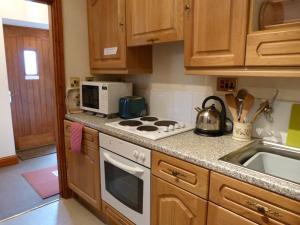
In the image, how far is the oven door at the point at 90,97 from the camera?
6.53 feet

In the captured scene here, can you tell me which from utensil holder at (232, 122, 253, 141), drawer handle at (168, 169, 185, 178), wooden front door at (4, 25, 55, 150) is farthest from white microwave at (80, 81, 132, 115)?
wooden front door at (4, 25, 55, 150)

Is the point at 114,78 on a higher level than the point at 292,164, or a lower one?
higher

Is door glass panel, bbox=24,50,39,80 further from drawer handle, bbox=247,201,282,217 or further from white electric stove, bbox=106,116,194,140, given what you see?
drawer handle, bbox=247,201,282,217

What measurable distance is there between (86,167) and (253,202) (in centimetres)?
140

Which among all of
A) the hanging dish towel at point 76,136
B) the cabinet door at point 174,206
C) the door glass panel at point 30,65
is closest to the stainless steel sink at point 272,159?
the cabinet door at point 174,206

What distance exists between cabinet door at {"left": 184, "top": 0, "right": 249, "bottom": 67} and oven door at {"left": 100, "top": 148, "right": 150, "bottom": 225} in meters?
0.76

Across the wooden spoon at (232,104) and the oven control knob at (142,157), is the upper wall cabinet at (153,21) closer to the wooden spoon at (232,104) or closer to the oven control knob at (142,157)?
the wooden spoon at (232,104)

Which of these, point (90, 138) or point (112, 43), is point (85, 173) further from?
point (112, 43)

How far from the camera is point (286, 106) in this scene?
1.27 m

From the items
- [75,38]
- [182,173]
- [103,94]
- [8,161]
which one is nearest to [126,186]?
[182,173]

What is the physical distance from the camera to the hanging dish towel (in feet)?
6.10

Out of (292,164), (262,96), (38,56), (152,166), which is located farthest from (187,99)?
(38,56)

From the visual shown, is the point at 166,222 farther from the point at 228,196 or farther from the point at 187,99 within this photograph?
the point at 187,99

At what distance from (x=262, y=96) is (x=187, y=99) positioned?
565 millimetres
